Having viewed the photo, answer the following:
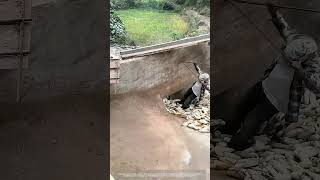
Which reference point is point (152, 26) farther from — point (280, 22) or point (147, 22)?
point (280, 22)

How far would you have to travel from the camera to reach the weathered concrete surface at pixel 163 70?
4.91m

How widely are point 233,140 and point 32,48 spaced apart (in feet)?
7.30

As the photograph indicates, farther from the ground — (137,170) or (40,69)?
(40,69)

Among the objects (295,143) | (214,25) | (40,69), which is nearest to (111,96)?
(40,69)

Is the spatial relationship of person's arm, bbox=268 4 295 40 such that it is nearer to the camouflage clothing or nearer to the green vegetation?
the camouflage clothing

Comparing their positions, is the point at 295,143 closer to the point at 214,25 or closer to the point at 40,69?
the point at 214,25

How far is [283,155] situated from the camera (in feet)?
15.6

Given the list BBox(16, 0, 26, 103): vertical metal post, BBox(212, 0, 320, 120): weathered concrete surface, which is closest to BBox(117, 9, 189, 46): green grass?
BBox(212, 0, 320, 120): weathered concrete surface

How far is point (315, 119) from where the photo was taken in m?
4.78

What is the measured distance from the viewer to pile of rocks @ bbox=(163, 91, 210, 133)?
4.89 m

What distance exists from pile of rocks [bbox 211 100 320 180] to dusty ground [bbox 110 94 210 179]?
21 centimetres

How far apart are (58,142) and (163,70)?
1.28 m

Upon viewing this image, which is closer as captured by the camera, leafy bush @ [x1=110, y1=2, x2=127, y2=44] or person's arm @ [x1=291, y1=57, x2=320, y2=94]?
person's arm @ [x1=291, y1=57, x2=320, y2=94]

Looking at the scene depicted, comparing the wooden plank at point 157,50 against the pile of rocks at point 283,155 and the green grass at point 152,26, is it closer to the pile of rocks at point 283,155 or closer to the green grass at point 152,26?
the green grass at point 152,26
